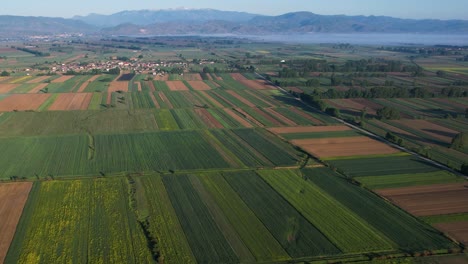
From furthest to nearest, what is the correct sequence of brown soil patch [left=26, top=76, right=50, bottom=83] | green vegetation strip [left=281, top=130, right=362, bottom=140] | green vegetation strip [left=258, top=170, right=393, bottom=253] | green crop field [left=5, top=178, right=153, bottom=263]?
brown soil patch [left=26, top=76, right=50, bottom=83] → green vegetation strip [left=281, top=130, right=362, bottom=140] → green vegetation strip [left=258, top=170, right=393, bottom=253] → green crop field [left=5, top=178, right=153, bottom=263]

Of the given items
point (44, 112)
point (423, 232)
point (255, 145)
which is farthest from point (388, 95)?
point (44, 112)

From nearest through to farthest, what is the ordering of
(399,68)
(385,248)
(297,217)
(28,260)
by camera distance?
(28,260) → (385,248) → (297,217) → (399,68)

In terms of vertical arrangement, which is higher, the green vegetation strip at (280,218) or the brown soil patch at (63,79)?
the brown soil patch at (63,79)

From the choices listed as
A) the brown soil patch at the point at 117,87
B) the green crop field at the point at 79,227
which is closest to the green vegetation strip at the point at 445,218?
the green crop field at the point at 79,227

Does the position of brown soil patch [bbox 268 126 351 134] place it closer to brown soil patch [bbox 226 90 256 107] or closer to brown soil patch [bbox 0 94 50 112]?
brown soil patch [bbox 226 90 256 107]

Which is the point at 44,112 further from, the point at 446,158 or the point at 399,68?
the point at 399,68

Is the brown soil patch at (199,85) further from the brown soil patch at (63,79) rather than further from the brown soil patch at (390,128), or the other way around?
the brown soil patch at (390,128)

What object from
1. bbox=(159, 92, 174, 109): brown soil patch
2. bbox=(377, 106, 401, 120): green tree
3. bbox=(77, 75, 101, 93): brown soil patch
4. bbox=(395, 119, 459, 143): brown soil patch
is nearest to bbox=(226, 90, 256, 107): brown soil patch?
bbox=(159, 92, 174, 109): brown soil patch
